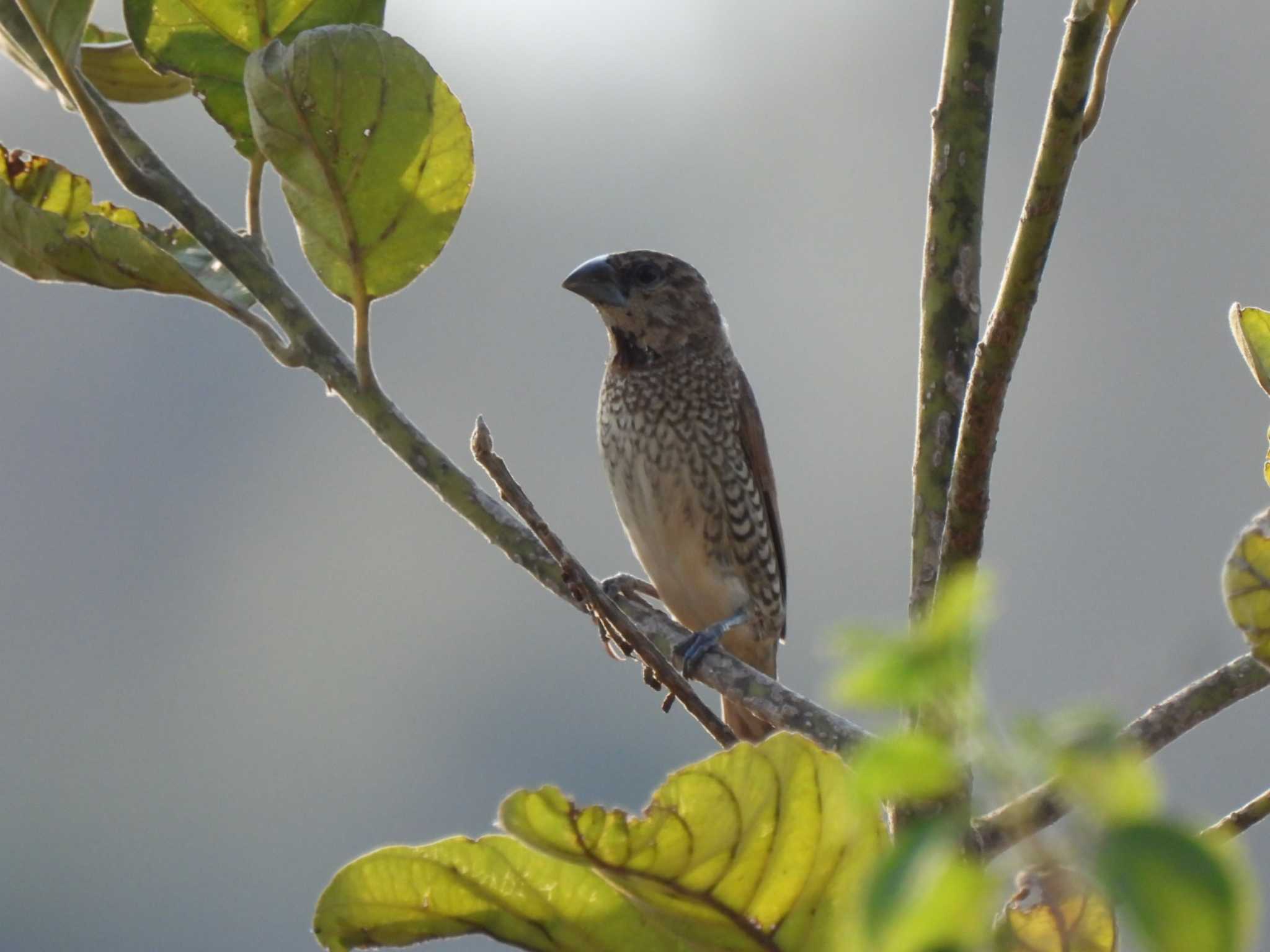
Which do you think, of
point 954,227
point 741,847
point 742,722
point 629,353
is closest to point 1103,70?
point 954,227

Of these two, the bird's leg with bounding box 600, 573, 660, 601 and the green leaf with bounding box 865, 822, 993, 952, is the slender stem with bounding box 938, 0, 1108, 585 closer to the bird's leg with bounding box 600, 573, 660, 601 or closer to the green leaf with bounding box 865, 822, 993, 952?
the green leaf with bounding box 865, 822, 993, 952

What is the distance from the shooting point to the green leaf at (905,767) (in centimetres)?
48

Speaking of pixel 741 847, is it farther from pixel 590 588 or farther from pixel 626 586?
pixel 626 586

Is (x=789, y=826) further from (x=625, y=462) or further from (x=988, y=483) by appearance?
(x=625, y=462)

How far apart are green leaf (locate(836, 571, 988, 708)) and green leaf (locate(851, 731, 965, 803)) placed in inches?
0.5

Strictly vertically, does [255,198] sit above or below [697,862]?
above

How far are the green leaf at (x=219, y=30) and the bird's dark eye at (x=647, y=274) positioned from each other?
3.56 m

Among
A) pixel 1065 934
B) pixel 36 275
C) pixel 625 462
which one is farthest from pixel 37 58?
pixel 625 462

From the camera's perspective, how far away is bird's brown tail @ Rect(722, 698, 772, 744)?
4.86m

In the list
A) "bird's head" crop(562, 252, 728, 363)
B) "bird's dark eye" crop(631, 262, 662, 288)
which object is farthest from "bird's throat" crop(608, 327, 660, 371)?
"bird's dark eye" crop(631, 262, 662, 288)

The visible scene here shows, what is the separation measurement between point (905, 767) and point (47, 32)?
5.73ft

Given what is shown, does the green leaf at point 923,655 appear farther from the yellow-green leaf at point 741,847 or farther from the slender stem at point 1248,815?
the slender stem at point 1248,815

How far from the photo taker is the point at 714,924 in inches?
48.4

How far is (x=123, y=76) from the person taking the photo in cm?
261
